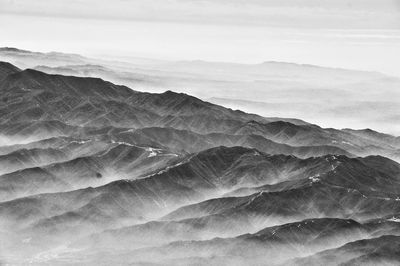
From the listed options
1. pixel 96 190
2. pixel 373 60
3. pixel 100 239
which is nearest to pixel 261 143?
pixel 96 190

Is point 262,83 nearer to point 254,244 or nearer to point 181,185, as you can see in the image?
point 181,185

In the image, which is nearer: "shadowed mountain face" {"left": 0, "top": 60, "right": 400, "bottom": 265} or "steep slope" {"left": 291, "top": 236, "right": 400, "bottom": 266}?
"steep slope" {"left": 291, "top": 236, "right": 400, "bottom": 266}

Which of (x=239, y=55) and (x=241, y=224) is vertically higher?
(x=239, y=55)

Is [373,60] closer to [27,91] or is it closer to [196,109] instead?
[196,109]

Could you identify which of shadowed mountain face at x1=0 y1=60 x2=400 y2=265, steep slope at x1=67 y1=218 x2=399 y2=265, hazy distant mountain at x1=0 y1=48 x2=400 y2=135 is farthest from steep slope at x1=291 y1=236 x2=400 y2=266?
hazy distant mountain at x1=0 y1=48 x2=400 y2=135

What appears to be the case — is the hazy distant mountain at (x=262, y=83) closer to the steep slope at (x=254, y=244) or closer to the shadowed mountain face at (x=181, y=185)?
the shadowed mountain face at (x=181, y=185)

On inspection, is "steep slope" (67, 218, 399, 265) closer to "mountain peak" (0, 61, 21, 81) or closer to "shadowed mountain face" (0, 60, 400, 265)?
"shadowed mountain face" (0, 60, 400, 265)

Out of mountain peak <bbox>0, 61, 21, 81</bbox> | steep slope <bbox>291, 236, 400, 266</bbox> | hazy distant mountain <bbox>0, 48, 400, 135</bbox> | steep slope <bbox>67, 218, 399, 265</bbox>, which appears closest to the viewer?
steep slope <bbox>291, 236, 400, 266</bbox>

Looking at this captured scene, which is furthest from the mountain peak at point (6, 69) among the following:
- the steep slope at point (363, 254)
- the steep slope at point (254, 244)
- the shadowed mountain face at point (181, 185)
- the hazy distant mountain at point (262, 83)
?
the steep slope at point (363, 254)
